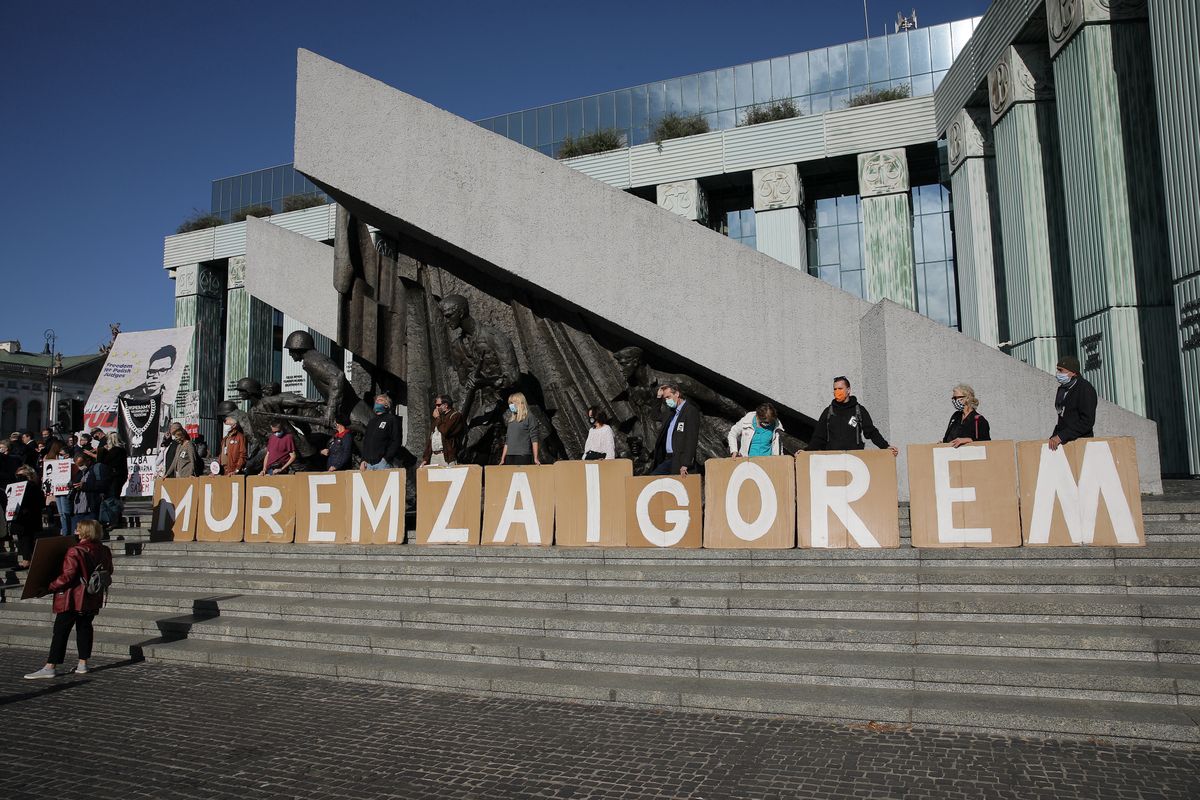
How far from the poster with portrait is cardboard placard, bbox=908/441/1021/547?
1166 cm

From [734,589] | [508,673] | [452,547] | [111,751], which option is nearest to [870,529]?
[734,589]

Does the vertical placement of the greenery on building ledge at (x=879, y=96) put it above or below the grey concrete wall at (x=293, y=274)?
above

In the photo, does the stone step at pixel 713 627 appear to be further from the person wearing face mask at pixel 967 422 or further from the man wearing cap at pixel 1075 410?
the person wearing face mask at pixel 967 422

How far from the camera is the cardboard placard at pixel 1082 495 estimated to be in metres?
6.04

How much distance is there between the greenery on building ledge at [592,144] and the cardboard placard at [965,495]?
66.5 ft

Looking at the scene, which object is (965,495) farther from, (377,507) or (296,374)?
(296,374)

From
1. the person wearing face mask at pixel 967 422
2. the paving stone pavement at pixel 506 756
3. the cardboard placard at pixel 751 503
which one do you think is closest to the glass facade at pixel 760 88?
the person wearing face mask at pixel 967 422

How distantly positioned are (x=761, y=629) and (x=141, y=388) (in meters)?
12.1

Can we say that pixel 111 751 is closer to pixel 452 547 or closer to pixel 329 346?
pixel 452 547

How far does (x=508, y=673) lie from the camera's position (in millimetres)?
5543

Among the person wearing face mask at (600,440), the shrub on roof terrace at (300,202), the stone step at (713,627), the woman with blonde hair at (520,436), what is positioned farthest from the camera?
the shrub on roof terrace at (300,202)

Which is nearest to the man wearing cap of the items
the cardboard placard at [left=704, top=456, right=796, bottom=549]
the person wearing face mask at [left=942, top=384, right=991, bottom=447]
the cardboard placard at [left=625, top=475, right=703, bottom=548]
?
the person wearing face mask at [left=942, top=384, right=991, bottom=447]

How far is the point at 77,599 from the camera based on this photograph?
6309mm

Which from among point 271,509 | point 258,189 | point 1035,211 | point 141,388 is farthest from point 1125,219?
point 258,189
